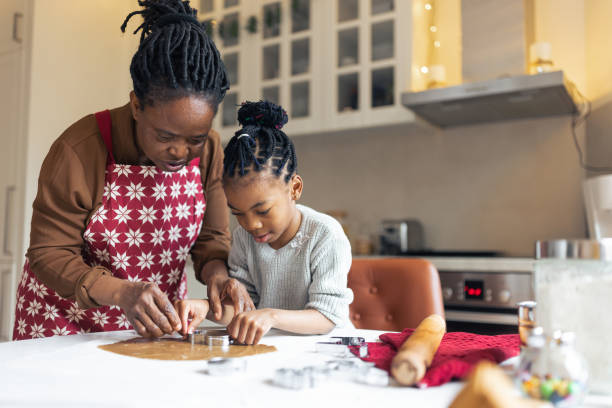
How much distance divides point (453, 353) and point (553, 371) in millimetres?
231

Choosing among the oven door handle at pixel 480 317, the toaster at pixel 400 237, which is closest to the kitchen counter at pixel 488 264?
the oven door handle at pixel 480 317

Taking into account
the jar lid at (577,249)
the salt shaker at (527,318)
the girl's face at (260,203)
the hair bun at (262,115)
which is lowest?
the salt shaker at (527,318)

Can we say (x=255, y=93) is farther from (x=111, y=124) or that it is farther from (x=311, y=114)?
(x=111, y=124)

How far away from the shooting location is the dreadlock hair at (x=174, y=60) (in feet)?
3.26

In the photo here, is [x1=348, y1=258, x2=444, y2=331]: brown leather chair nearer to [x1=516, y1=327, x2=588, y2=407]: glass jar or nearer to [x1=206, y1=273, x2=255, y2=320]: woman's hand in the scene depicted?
[x1=206, y1=273, x2=255, y2=320]: woman's hand

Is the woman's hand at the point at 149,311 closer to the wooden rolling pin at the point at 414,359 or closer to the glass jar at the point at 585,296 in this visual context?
the wooden rolling pin at the point at 414,359

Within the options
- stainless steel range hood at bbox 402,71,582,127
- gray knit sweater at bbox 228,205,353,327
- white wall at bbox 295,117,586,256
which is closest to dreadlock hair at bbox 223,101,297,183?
gray knit sweater at bbox 228,205,353,327

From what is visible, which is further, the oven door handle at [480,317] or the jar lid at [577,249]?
the oven door handle at [480,317]

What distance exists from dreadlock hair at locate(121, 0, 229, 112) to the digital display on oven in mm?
1461

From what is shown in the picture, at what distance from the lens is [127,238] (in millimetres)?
1204

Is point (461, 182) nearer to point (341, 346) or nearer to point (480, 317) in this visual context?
point (480, 317)

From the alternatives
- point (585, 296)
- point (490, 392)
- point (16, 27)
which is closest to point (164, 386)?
point (490, 392)

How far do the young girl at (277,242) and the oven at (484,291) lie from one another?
1.13 meters

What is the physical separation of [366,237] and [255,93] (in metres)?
1.02
